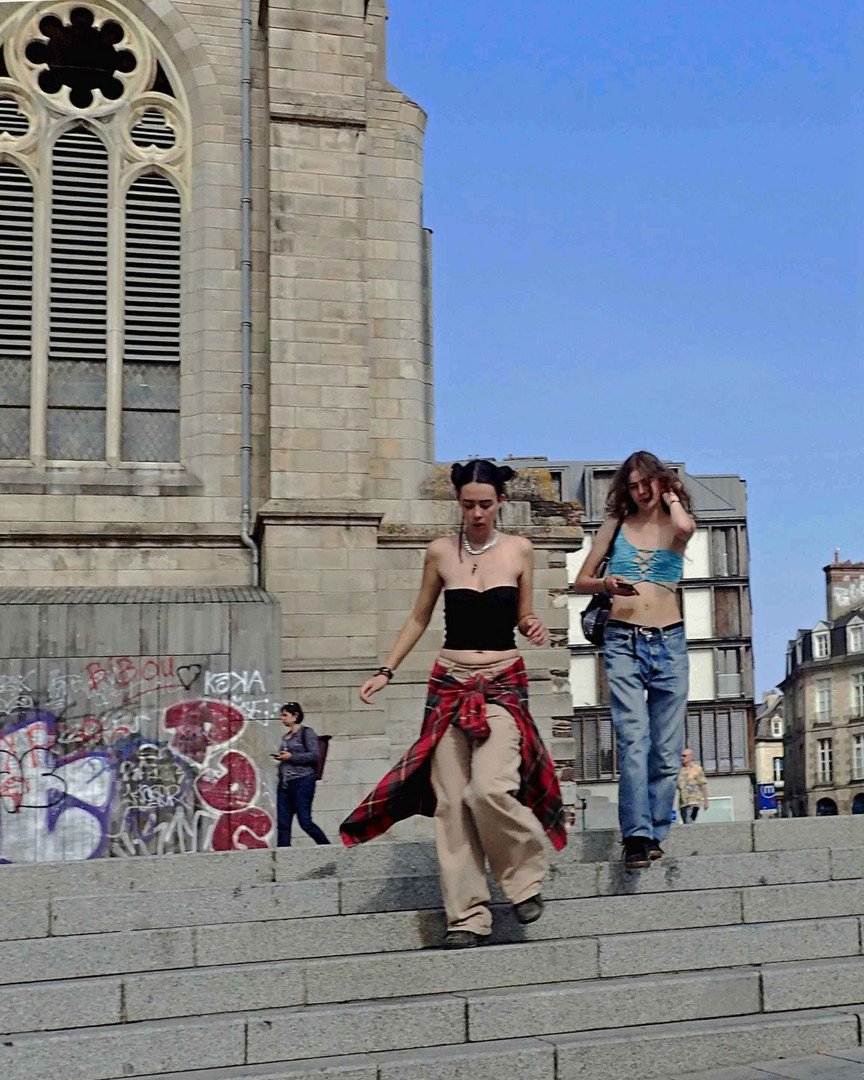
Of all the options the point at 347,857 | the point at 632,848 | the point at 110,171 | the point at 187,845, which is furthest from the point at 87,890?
the point at 110,171

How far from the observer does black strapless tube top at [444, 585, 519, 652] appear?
6.80 metres

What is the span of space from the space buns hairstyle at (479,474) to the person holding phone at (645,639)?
0.62 m

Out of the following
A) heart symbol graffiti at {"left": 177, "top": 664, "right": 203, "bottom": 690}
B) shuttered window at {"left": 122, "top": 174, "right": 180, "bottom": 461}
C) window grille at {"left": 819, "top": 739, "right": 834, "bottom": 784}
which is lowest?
window grille at {"left": 819, "top": 739, "right": 834, "bottom": 784}

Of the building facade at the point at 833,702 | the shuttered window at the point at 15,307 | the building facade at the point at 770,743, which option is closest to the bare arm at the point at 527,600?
the shuttered window at the point at 15,307

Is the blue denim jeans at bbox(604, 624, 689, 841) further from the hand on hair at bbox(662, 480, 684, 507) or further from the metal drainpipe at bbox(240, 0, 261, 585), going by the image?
the metal drainpipe at bbox(240, 0, 261, 585)

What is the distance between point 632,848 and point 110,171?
1340 cm

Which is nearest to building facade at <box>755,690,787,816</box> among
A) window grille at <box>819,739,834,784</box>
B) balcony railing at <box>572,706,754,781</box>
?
window grille at <box>819,739,834,784</box>

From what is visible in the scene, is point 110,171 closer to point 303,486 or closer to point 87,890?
point 303,486

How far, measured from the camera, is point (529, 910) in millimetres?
6395

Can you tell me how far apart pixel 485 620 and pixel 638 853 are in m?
1.36

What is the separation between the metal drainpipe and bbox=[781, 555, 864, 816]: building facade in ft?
248

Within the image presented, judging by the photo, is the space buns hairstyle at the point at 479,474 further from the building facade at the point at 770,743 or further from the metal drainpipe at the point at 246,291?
the building facade at the point at 770,743

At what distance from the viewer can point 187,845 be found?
1462cm

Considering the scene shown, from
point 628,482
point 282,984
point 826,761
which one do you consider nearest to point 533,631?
point 628,482
